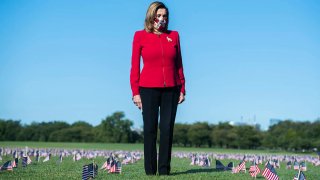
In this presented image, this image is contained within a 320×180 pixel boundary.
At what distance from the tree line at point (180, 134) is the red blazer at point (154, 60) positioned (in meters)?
98.7

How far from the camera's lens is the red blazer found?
9234 mm

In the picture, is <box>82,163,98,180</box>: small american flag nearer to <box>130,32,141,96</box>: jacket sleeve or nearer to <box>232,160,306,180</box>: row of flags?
<box>130,32,141,96</box>: jacket sleeve

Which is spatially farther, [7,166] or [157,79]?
[7,166]

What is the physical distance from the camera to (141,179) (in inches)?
339

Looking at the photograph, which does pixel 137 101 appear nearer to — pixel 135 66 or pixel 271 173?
A: pixel 135 66

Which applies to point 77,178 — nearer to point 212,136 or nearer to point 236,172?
point 236,172

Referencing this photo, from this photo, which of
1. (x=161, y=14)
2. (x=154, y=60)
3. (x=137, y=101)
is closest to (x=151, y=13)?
(x=161, y=14)

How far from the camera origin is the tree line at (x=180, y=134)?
112m

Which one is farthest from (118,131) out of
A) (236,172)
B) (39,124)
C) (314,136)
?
(236,172)

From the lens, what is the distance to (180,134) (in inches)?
5197

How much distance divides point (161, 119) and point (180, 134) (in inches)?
4847

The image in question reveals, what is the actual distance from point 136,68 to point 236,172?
12.1ft

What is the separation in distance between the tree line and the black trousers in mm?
98346

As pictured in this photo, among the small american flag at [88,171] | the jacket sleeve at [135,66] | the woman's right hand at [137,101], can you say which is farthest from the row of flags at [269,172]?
the small american flag at [88,171]
